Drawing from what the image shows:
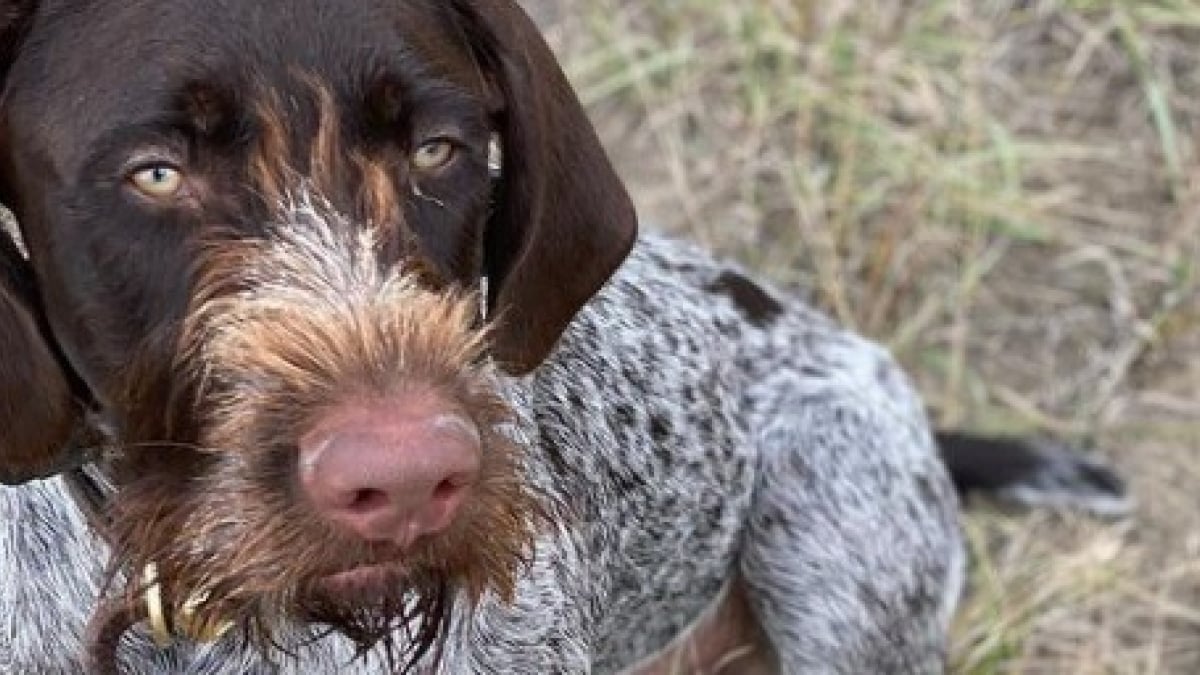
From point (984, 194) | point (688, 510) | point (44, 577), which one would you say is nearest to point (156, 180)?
point (44, 577)

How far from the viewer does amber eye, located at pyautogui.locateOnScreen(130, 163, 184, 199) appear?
3123 mm

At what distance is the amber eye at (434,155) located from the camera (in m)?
3.29

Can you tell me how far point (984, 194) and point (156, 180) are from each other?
351 cm

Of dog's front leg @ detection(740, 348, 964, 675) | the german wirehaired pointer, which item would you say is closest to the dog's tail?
dog's front leg @ detection(740, 348, 964, 675)

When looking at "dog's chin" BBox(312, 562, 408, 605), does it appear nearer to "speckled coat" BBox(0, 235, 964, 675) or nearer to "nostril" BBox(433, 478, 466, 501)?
"nostril" BBox(433, 478, 466, 501)

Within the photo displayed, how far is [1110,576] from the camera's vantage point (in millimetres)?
5605

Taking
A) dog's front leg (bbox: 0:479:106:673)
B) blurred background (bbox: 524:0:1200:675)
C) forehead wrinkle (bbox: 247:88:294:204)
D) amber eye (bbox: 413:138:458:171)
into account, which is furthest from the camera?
blurred background (bbox: 524:0:1200:675)

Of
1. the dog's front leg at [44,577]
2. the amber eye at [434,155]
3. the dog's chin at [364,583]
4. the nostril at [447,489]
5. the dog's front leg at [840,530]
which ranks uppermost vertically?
the amber eye at [434,155]

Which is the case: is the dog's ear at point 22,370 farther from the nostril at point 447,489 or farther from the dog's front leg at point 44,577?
the nostril at point 447,489

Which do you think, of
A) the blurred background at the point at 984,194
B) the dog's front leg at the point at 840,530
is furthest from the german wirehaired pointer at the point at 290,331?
the blurred background at the point at 984,194

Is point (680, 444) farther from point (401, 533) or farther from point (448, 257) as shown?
point (401, 533)

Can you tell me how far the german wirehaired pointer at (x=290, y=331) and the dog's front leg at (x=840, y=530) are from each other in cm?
94

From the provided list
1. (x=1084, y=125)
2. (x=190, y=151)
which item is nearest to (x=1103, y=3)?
(x=1084, y=125)

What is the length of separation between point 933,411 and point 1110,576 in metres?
0.67
